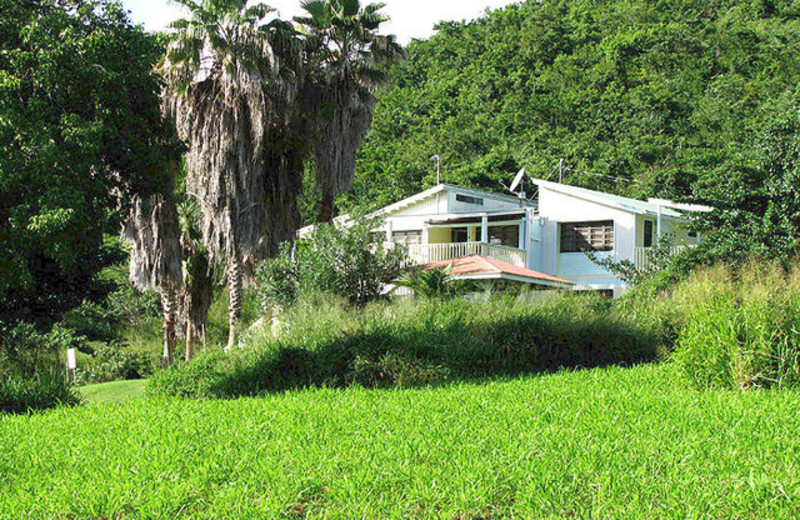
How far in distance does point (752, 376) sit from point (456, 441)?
4.21m

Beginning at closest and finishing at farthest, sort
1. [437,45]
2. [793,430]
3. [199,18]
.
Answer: [793,430] → [199,18] → [437,45]

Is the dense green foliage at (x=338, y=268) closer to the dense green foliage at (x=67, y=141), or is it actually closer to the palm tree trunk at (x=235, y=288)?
the palm tree trunk at (x=235, y=288)

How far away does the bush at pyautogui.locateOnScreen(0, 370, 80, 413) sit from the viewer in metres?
12.4

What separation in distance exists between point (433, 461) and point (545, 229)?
27459 mm

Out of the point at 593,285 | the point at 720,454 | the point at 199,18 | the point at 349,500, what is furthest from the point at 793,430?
the point at 593,285

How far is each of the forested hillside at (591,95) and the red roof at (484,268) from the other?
13.9 metres

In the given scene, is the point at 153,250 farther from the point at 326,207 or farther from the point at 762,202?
the point at 762,202

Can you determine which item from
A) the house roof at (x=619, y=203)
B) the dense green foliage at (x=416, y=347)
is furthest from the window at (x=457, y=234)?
the dense green foliage at (x=416, y=347)

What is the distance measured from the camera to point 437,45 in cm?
5362

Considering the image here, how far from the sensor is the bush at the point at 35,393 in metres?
12.4

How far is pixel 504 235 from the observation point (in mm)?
34094

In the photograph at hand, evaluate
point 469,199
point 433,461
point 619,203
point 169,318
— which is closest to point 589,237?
point 619,203

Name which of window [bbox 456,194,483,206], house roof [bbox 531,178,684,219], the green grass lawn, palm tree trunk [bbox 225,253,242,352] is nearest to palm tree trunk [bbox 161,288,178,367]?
palm tree trunk [bbox 225,253,242,352]

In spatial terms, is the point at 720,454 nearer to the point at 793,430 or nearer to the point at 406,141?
the point at 793,430
